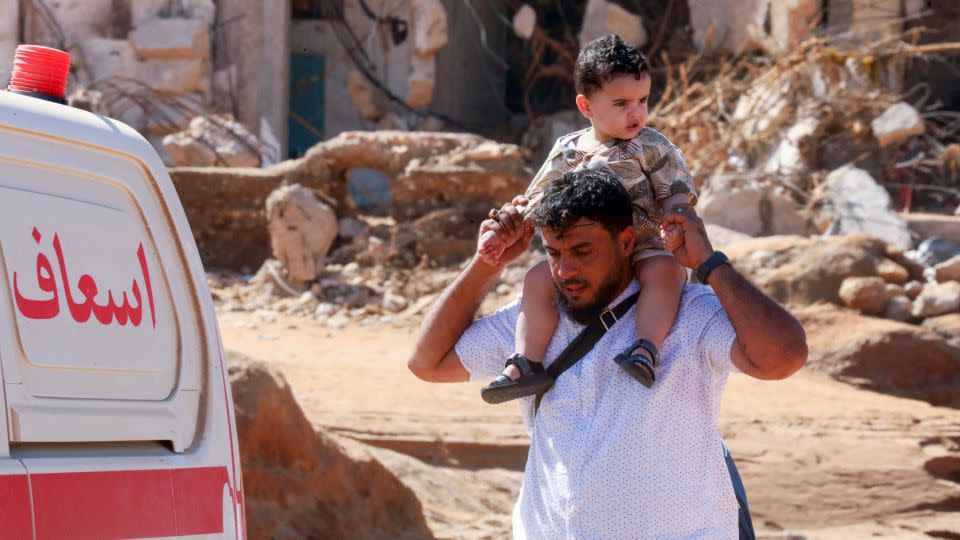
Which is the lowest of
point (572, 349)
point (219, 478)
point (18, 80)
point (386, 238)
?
point (386, 238)

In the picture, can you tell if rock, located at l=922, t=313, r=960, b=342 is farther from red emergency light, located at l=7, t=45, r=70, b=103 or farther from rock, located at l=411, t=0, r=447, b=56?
rock, located at l=411, t=0, r=447, b=56

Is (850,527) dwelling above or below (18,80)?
below

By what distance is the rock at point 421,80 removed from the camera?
20391 mm

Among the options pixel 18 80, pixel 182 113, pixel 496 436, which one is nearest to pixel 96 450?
pixel 18 80

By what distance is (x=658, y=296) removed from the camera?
2.97 meters

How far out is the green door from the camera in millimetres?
21578

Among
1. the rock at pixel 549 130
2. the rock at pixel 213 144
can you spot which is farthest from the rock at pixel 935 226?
the rock at pixel 213 144

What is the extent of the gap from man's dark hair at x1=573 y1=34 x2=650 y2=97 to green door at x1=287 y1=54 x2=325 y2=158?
18338 mm

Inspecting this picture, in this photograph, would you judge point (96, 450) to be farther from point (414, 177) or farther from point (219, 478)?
point (414, 177)

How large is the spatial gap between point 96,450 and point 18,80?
791 mm

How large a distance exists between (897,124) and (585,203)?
42.7 feet

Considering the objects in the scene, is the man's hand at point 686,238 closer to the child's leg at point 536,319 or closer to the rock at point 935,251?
the child's leg at point 536,319

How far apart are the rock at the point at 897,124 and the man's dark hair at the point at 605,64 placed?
485 inches

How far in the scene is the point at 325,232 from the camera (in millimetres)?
13656
